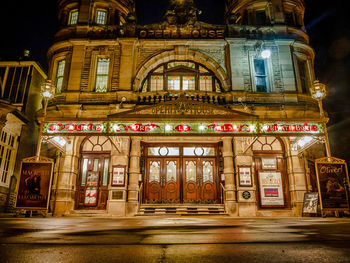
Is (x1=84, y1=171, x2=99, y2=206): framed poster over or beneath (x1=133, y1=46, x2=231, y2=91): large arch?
beneath

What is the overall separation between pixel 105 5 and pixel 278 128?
15.9 metres

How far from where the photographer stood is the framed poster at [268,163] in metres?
14.6

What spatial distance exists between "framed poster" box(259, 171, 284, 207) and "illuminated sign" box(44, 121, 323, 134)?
4.68 meters

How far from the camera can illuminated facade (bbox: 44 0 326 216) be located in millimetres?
13156

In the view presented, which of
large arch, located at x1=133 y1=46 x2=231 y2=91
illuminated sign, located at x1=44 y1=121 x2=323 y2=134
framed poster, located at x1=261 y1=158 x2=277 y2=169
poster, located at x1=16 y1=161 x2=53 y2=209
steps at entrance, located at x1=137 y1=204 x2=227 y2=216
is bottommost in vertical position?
steps at entrance, located at x1=137 y1=204 x2=227 y2=216

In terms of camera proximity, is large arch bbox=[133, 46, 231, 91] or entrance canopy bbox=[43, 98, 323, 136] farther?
large arch bbox=[133, 46, 231, 91]

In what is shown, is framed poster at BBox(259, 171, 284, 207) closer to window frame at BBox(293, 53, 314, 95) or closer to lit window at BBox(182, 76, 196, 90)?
window frame at BBox(293, 53, 314, 95)

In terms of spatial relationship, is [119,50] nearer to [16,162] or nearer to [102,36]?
[102,36]

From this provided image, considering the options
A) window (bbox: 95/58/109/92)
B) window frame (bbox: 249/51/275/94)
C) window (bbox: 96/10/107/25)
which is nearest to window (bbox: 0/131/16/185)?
window (bbox: 95/58/109/92)

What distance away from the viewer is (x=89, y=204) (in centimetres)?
1398

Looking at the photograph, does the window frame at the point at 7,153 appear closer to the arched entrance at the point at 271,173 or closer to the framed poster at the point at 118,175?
the framed poster at the point at 118,175

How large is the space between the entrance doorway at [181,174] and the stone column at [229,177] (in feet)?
4.89

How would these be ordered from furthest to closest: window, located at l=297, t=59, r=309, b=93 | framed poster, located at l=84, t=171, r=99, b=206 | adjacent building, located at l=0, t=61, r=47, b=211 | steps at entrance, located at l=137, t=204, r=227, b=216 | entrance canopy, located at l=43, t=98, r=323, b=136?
window, located at l=297, t=59, r=309, b=93, adjacent building, located at l=0, t=61, r=47, b=211, framed poster, located at l=84, t=171, r=99, b=206, steps at entrance, located at l=137, t=204, r=227, b=216, entrance canopy, located at l=43, t=98, r=323, b=136

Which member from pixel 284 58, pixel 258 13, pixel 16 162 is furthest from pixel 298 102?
pixel 16 162
